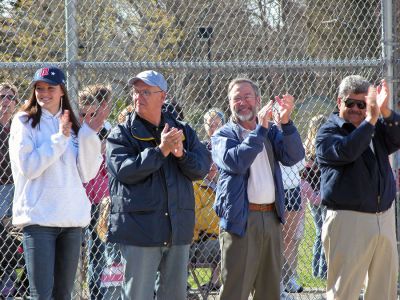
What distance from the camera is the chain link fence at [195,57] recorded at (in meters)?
6.04

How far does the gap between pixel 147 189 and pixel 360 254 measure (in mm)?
1564

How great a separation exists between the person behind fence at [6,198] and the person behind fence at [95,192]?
1.85ft

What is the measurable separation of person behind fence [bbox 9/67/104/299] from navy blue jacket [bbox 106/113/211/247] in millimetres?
181

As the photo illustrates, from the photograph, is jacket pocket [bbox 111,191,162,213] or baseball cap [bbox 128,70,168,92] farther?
baseball cap [bbox 128,70,168,92]

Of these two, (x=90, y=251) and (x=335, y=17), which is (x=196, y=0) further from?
(x=90, y=251)

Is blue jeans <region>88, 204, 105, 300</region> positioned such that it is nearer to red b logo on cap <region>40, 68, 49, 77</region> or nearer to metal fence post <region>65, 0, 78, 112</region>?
metal fence post <region>65, 0, 78, 112</region>

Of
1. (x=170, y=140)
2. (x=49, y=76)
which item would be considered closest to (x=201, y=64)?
(x=170, y=140)

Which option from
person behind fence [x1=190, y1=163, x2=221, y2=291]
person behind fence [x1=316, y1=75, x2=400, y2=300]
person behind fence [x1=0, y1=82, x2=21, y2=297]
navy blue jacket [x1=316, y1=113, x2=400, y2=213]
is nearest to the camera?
navy blue jacket [x1=316, y1=113, x2=400, y2=213]

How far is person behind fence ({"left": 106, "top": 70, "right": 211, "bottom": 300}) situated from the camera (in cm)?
502

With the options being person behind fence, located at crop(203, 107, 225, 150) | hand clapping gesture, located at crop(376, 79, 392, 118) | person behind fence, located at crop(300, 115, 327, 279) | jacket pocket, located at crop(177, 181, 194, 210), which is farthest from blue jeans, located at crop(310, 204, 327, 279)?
jacket pocket, located at crop(177, 181, 194, 210)

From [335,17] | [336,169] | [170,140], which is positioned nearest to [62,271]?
[170,140]

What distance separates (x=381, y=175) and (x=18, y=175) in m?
2.44

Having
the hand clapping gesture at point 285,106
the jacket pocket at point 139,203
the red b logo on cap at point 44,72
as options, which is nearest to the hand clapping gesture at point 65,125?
the red b logo on cap at point 44,72

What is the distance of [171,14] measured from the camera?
638cm
